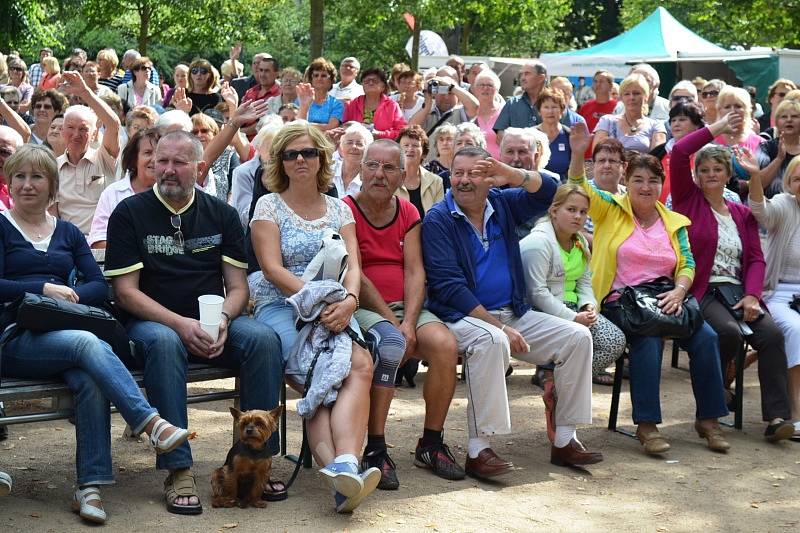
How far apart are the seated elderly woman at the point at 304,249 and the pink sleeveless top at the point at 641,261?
6.57 ft

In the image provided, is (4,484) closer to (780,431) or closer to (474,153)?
(474,153)

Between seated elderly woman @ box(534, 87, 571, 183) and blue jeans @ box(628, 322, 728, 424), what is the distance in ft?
9.38

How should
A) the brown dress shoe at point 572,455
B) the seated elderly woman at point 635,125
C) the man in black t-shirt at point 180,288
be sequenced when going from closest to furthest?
1. the man in black t-shirt at point 180,288
2. the brown dress shoe at point 572,455
3. the seated elderly woman at point 635,125

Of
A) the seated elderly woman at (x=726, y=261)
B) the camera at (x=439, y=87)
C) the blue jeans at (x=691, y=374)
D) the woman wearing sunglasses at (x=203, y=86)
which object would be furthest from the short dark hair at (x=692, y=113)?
the woman wearing sunglasses at (x=203, y=86)

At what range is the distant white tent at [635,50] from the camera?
2284cm

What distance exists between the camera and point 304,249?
578cm

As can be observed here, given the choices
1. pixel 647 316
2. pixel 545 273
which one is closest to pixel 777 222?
pixel 647 316

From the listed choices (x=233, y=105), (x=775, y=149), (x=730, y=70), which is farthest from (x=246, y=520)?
(x=730, y=70)

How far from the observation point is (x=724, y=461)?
654 centimetres

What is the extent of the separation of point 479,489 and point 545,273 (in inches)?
57.4

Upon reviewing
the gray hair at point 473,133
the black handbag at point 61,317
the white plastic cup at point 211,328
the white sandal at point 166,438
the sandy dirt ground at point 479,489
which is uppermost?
the gray hair at point 473,133

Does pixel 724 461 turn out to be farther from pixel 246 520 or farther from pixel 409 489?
pixel 246 520

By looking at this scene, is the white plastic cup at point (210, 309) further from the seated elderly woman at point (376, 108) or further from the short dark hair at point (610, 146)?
the seated elderly woman at point (376, 108)

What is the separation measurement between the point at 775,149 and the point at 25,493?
627cm
